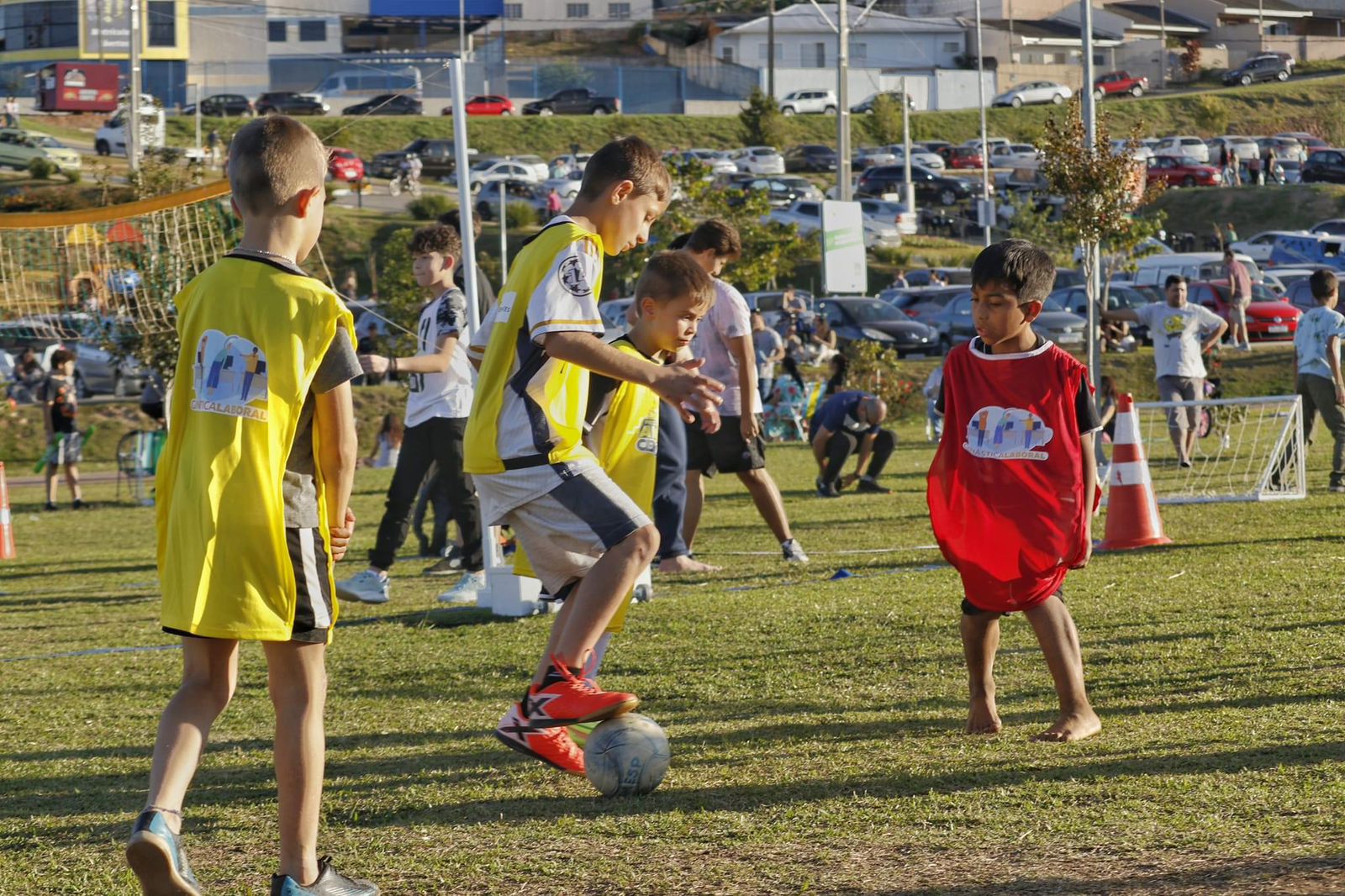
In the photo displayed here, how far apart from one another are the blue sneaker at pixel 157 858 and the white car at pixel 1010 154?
62.6m

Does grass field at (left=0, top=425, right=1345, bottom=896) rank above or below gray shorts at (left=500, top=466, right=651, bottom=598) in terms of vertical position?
below

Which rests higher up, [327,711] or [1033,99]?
[1033,99]

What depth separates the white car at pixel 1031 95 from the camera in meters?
79.6

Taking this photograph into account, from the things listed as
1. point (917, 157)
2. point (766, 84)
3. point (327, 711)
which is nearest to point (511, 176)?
point (917, 157)

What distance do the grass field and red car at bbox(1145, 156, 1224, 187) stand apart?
169 feet

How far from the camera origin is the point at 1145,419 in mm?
22422

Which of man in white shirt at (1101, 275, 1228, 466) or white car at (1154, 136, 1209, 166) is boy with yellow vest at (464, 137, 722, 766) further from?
white car at (1154, 136, 1209, 166)

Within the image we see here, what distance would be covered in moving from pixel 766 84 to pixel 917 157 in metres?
22.5

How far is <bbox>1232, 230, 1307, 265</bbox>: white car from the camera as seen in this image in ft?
145

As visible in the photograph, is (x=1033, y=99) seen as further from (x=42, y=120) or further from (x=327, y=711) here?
(x=327, y=711)

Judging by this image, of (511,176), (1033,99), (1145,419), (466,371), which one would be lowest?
(1145,419)

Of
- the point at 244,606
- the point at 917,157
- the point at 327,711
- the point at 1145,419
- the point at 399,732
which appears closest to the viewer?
the point at 244,606

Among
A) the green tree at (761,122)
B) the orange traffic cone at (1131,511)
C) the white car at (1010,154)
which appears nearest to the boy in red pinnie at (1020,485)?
the orange traffic cone at (1131,511)

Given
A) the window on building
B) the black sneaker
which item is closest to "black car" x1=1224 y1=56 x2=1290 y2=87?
the window on building
